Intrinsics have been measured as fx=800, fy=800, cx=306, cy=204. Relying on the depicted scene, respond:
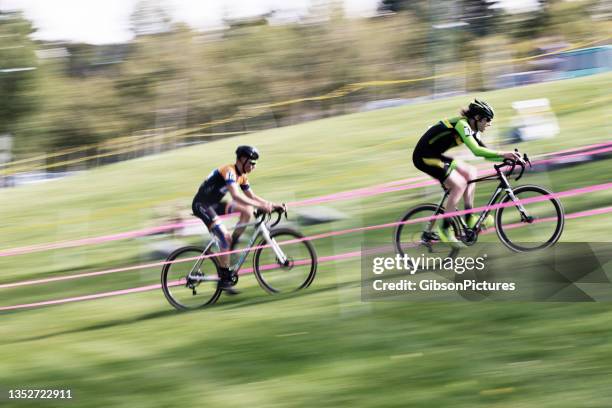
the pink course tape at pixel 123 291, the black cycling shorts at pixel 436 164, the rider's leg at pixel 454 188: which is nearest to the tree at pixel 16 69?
the pink course tape at pixel 123 291

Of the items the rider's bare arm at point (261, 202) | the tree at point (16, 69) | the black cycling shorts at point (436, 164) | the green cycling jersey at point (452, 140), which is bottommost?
the tree at point (16, 69)

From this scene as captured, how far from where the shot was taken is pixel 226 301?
30.0 ft

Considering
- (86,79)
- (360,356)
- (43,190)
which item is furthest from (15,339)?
(86,79)

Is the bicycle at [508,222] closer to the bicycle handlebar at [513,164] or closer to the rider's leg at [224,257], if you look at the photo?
the bicycle handlebar at [513,164]

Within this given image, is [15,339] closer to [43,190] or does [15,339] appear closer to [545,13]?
[43,190]

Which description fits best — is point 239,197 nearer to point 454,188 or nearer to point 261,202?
point 261,202

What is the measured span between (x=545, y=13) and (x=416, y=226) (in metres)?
16.6

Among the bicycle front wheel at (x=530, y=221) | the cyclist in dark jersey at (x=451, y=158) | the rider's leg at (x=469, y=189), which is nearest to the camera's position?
the bicycle front wheel at (x=530, y=221)

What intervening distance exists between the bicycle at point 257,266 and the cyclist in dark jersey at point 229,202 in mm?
82

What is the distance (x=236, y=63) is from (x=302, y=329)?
839 inches

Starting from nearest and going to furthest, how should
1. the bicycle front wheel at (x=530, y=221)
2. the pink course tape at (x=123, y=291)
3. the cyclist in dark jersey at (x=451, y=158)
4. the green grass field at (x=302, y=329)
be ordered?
the green grass field at (x=302, y=329)
the bicycle front wheel at (x=530, y=221)
the cyclist in dark jersey at (x=451, y=158)
the pink course tape at (x=123, y=291)

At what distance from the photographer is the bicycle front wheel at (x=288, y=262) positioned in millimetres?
8781

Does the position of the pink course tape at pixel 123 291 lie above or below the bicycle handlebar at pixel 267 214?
below

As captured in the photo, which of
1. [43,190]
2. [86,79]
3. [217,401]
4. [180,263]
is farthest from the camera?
[86,79]
